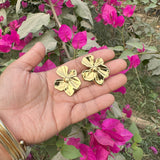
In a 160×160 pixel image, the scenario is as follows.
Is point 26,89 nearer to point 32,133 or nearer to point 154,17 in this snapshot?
point 32,133

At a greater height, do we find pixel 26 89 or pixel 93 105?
pixel 26 89

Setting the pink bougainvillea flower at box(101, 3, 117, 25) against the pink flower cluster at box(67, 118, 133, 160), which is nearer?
the pink flower cluster at box(67, 118, 133, 160)

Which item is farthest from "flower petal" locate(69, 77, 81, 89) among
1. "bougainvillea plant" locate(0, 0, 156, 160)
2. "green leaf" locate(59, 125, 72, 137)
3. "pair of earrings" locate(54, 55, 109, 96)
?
"green leaf" locate(59, 125, 72, 137)

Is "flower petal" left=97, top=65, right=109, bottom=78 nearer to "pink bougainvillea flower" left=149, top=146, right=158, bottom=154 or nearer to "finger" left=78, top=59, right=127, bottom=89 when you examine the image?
"finger" left=78, top=59, right=127, bottom=89

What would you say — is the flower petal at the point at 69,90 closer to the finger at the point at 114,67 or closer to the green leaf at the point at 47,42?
the finger at the point at 114,67

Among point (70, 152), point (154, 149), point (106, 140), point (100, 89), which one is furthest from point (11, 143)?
point (154, 149)

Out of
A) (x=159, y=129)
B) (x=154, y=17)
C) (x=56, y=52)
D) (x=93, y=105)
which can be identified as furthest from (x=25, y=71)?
(x=154, y=17)

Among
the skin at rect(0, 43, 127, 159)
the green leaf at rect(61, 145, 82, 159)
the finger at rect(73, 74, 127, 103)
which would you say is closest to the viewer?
the green leaf at rect(61, 145, 82, 159)
